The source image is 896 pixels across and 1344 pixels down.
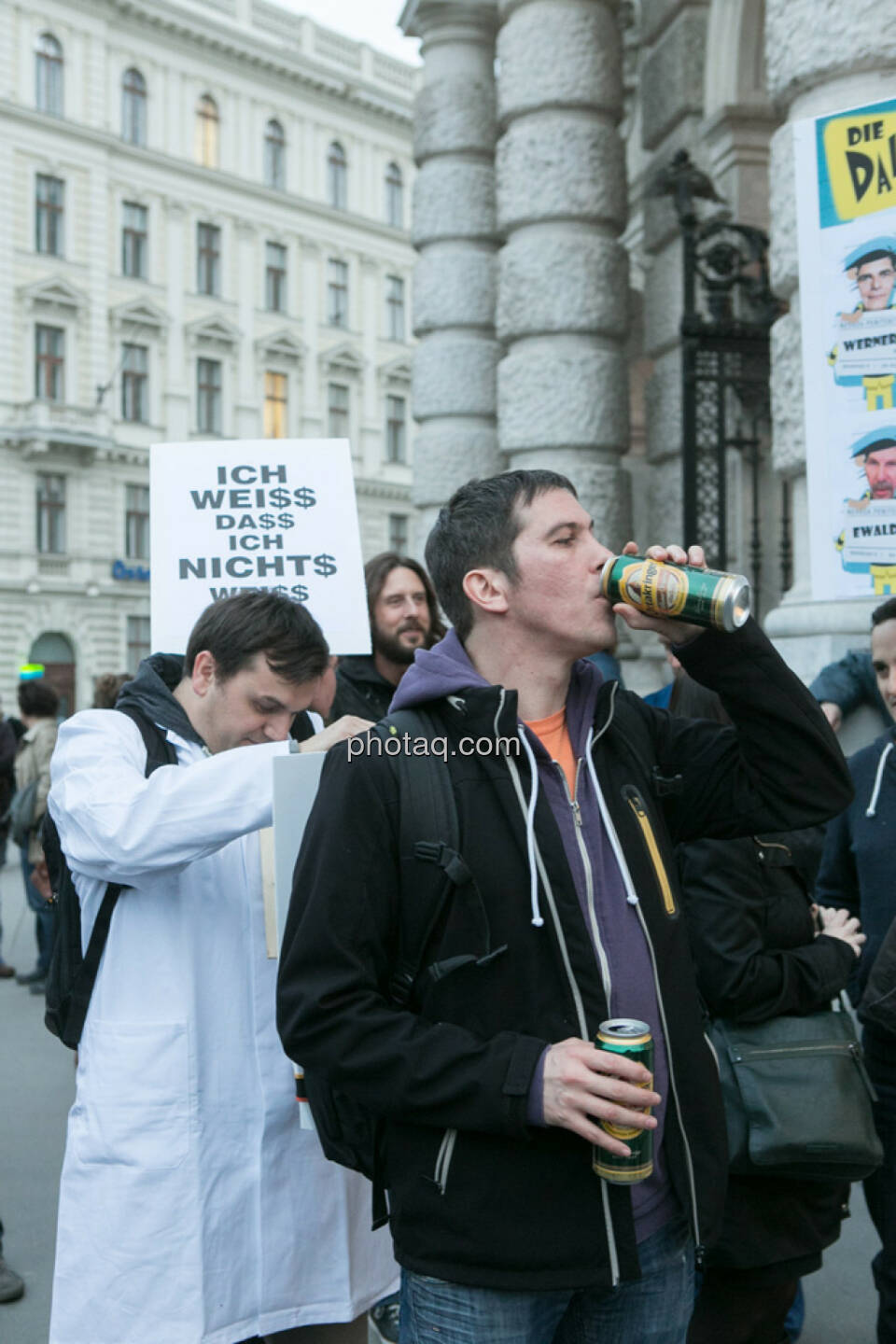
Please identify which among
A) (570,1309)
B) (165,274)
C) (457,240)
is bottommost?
(570,1309)

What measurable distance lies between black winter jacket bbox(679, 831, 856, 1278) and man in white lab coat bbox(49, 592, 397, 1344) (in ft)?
2.39

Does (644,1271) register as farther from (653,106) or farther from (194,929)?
(653,106)

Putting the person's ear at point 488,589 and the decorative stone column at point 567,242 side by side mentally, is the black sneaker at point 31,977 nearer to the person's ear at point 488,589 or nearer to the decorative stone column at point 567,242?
the decorative stone column at point 567,242

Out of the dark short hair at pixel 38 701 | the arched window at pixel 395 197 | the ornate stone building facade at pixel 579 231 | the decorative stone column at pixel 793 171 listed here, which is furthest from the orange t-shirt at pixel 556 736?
the arched window at pixel 395 197

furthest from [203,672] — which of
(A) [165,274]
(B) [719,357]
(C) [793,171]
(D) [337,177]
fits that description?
(D) [337,177]

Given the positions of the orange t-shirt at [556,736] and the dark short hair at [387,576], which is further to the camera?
the dark short hair at [387,576]

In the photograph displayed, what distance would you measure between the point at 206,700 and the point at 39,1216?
2623mm

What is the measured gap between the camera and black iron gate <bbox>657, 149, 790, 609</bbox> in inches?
265

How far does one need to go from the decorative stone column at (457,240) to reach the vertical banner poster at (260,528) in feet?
15.6

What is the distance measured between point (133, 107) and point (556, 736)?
35036mm

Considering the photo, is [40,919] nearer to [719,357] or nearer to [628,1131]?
[719,357]

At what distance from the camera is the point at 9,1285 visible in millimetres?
3602

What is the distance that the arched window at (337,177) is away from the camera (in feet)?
121

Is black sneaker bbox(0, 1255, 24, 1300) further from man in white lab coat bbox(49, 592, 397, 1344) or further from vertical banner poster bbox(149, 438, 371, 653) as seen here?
vertical banner poster bbox(149, 438, 371, 653)
